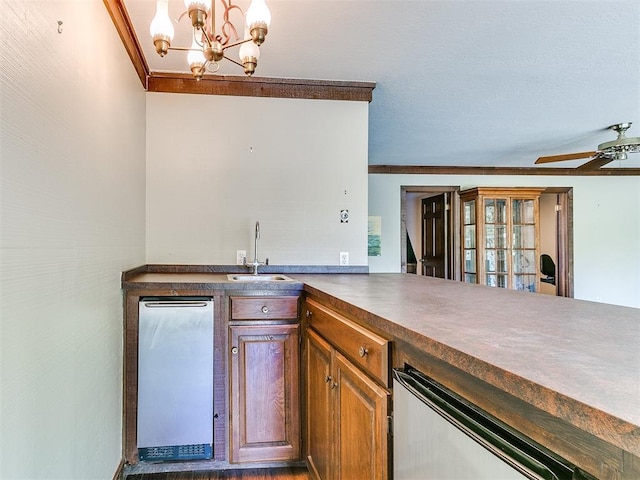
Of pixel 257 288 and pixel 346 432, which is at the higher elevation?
pixel 257 288

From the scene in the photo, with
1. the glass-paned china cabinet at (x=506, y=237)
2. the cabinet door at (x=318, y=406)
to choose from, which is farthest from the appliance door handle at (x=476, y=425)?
the glass-paned china cabinet at (x=506, y=237)

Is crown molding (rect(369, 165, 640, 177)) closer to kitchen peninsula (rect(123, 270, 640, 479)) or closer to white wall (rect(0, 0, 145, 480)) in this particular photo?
white wall (rect(0, 0, 145, 480))

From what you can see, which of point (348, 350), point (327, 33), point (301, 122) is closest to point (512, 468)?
point (348, 350)

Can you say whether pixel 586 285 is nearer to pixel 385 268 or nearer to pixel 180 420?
pixel 385 268

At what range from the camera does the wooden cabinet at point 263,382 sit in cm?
205

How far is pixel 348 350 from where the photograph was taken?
1298 mm

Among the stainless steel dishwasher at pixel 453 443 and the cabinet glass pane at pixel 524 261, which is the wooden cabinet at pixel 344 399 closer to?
the stainless steel dishwasher at pixel 453 443

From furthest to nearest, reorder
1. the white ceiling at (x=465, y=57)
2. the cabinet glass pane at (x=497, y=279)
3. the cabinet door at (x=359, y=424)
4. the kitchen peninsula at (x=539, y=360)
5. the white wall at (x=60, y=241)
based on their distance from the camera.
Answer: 1. the cabinet glass pane at (x=497, y=279)
2. the white ceiling at (x=465, y=57)
3. the cabinet door at (x=359, y=424)
4. the white wall at (x=60, y=241)
5. the kitchen peninsula at (x=539, y=360)

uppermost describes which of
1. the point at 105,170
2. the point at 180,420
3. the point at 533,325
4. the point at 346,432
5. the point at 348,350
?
the point at 105,170

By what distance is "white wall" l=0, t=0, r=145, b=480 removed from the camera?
91cm

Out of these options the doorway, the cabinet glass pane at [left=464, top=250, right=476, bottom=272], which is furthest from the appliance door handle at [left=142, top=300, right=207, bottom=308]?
the cabinet glass pane at [left=464, top=250, right=476, bottom=272]

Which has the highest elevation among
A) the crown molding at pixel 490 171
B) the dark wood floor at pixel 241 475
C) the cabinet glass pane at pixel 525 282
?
the crown molding at pixel 490 171

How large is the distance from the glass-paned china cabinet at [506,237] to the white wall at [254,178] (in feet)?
9.68

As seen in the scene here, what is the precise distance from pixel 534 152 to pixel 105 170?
474cm
